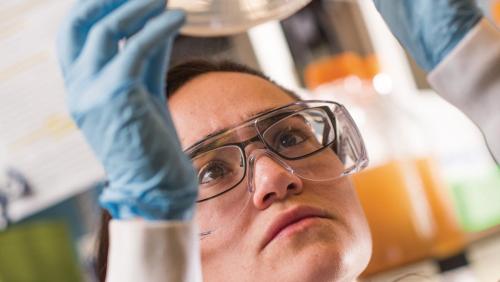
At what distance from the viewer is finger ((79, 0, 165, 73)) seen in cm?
86

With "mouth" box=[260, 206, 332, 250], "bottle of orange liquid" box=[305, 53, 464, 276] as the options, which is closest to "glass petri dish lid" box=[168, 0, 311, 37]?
"mouth" box=[260, 206, 332, 250]

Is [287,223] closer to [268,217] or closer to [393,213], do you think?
[268,217]

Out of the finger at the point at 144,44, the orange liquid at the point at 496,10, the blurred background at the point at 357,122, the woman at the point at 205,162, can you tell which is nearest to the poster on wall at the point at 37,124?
the blurred background at the point at 357,122

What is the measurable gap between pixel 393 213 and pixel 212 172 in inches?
33.4

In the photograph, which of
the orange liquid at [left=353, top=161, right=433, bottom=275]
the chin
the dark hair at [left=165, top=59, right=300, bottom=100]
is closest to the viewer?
the chin

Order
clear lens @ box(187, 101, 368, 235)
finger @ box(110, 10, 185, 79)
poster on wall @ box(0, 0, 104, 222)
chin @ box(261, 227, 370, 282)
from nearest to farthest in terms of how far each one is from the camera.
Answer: finger @ box(110, 10, 185, 79) < chin @ box(261, 227, 370, 282) < clear lens @ box(187, 101, 368, 235) < poster on wall @ box(0, 0, 104, 222)

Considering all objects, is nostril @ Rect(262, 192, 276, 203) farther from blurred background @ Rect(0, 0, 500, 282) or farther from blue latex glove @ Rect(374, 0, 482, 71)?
blurred background @ Rect(0, 0, 500, 282)

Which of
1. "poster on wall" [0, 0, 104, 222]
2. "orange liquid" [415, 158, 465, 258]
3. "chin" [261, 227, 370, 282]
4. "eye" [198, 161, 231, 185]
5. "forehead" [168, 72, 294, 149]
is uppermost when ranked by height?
"forehead" [168, 72, 294, 149]

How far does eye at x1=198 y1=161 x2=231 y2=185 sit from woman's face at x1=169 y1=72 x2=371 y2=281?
0.05 meters

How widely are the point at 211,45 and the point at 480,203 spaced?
0.95 meters

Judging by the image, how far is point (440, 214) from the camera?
1.97m

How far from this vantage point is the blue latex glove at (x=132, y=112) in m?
0.83

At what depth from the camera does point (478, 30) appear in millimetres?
875

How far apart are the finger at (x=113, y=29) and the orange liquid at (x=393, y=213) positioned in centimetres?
106
